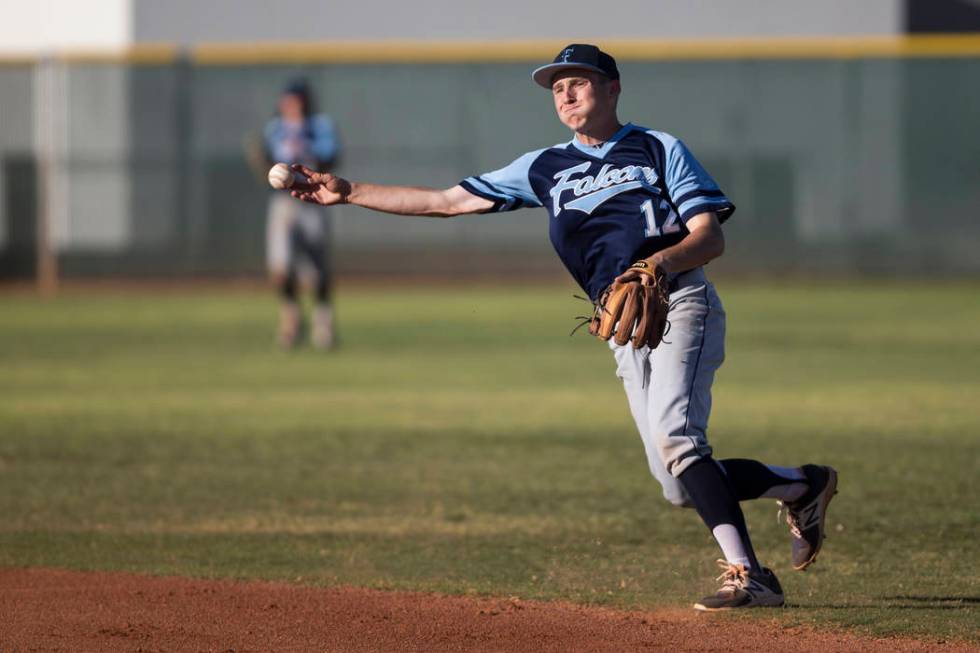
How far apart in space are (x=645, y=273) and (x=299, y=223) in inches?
410

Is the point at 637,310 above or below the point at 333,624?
above

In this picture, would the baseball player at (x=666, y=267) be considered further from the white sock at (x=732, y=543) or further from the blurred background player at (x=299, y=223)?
the blurred background player at (x=299, y=223)

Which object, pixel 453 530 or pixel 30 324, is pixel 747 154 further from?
pixel 453 530

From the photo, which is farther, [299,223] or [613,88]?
[299,223]

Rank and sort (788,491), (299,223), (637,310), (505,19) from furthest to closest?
1. (505,19)
2. (299,223)
3. (788,491)
4. (637,310)

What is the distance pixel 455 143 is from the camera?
2202cm

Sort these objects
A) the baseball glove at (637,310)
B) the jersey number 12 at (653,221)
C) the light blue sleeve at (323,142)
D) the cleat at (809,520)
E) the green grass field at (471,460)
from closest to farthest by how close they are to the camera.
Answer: the baseball glove at (637,310) < the jersey number 12 at (653,221) < the cleat at (809,520) < the green grass field at (471,460) < the light blue sleeve at (323,142)

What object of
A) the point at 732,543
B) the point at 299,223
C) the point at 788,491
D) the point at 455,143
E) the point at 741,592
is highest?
the point at 455,143

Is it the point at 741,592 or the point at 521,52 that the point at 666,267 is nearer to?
the point at 741,592

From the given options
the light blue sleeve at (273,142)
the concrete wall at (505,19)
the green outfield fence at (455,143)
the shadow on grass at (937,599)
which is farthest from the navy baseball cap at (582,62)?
the concrete wall at (505,19)

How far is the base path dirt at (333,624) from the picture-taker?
179 inches

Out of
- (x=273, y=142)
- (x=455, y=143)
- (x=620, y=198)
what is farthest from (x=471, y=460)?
(x=455, y=143)

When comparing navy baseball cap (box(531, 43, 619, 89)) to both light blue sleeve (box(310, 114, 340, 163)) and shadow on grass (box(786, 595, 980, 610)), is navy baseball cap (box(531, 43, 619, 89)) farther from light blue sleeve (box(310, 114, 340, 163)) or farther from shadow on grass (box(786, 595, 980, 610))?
light blue sleeve (box(310, 114, 340, 163))

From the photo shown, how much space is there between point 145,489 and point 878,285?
15243 mm
